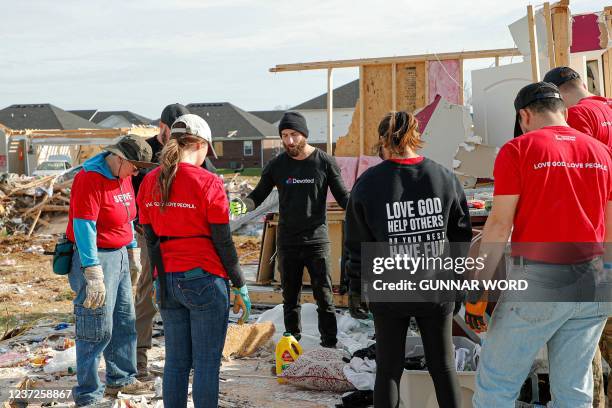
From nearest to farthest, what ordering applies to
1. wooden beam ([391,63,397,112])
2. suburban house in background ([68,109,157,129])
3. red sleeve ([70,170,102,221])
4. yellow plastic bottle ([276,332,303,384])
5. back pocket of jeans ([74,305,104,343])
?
1. red sleeve ([70,170,102,221])
2. back pocket of jeans ([74,305,104,343])
3. yellow plastic bottle ([276,332,303,384])
4. wooden beam ([391,63,397,112])
5. suburban house in background ([68,109,157,129])

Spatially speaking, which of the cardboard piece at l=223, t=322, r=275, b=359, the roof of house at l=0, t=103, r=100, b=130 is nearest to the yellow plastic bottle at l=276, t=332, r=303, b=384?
the cardboard piece at l=223, t=322, r=275, b=359

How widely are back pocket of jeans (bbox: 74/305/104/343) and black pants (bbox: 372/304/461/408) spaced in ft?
6.93

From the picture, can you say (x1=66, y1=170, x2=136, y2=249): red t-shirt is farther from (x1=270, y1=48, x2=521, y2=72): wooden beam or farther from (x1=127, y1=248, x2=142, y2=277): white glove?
(x1=270, y1=48, x2=521, y2=72): wooden beam

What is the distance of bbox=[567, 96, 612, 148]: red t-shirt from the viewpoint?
15.0ft

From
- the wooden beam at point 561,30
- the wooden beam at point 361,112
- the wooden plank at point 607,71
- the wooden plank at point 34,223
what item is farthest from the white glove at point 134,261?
the wooden plank at point 34,223

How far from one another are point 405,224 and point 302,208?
2.58m

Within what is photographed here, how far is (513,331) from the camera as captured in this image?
343 cm

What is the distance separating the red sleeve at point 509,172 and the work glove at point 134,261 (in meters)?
3.22

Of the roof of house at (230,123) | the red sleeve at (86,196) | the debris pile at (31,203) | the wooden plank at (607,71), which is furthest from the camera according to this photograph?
the roof of house at (230,123)

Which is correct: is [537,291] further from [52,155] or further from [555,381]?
[52,155]

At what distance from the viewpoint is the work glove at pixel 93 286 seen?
4.82 metres

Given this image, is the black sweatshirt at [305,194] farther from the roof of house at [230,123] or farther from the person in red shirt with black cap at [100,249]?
the roof of house at [230,123]

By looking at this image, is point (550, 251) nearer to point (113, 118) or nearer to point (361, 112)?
point (361, 112)

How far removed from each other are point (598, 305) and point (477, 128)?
5975 mm
